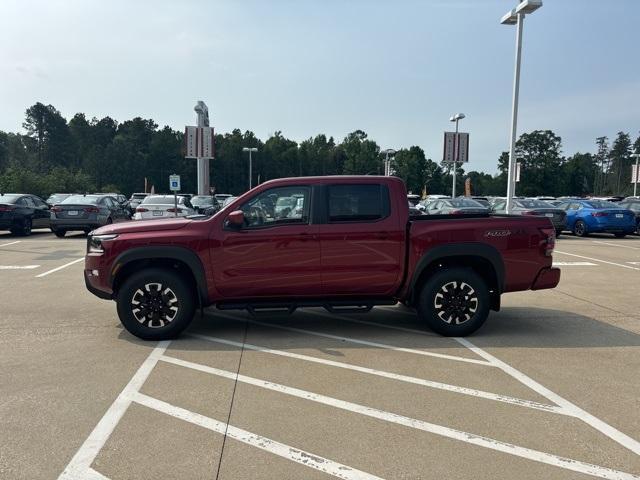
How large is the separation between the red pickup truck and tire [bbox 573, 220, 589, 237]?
16.6 m

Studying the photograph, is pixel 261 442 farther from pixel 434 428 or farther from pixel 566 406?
pixel 566 406

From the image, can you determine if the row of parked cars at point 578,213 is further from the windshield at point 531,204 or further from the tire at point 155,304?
the tire at point 155,304

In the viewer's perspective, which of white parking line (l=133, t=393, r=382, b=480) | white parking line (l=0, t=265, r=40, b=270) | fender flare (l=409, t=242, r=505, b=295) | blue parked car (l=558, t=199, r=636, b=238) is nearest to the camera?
white parking line (l=133, t=393, r=382, b=480)

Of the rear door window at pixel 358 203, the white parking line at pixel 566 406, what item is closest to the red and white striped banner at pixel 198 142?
the rear door window at pixel 358 203

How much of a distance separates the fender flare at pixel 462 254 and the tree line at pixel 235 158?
7564 centimetres

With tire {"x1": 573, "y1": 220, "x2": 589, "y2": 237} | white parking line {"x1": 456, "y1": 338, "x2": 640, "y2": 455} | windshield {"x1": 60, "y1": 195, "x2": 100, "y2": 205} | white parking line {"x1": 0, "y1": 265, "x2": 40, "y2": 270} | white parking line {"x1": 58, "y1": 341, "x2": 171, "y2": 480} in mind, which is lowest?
white parking line {"x1": 58, "y1": 341, "x2": 171, "y2": 480}

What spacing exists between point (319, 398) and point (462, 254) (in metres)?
2.67

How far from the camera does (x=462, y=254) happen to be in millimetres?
5977

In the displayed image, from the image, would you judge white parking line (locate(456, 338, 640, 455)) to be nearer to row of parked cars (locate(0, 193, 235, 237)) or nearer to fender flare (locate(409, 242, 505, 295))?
fender flare (locate(409, 242, 505, 295))

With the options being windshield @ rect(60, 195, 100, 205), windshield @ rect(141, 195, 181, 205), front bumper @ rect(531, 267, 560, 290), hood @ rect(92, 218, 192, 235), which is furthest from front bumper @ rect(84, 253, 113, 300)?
windshield @ rect(60, 195, 100, 205)

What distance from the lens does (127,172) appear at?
87.9m

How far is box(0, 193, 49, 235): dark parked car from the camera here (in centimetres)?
1775

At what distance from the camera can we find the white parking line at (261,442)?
10.3ft

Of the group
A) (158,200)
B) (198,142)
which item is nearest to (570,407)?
(158,200)
